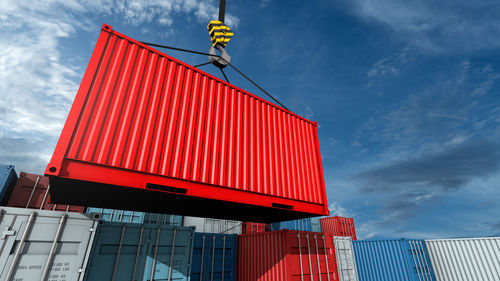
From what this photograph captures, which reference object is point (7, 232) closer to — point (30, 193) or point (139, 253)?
point (139, 253)

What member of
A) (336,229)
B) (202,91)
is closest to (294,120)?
(202,91)

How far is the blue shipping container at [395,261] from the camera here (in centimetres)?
1141

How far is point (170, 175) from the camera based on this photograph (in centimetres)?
461

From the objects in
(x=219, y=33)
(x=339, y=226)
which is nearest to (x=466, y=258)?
(x=339, y=226)

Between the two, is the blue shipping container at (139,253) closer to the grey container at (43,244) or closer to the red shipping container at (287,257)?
the grey container at (43,244)

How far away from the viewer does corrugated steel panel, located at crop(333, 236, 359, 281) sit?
10.1 m

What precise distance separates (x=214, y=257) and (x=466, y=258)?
45.5ft

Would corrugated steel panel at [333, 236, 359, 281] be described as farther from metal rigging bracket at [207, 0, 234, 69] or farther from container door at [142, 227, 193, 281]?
metal rigging bracket at [207, 0, 234, 69]

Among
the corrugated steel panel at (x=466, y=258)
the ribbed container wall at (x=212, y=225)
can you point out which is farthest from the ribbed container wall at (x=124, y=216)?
the corrugated steel panel at (x=466, y=258)

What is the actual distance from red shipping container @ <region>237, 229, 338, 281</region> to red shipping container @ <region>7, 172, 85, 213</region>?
27.5ft

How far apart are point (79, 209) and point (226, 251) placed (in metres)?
7.27

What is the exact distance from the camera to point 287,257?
7598 mm

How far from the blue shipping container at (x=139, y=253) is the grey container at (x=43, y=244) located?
52cm

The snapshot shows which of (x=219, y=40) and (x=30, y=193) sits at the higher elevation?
(x=219, y=40)
